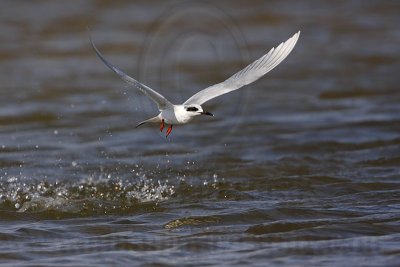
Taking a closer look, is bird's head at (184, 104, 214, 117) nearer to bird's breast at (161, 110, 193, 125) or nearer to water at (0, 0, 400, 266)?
bird's breast at (161, 110, 193, 125)

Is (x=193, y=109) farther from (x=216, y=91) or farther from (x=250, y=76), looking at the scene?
(x=250, y=76)

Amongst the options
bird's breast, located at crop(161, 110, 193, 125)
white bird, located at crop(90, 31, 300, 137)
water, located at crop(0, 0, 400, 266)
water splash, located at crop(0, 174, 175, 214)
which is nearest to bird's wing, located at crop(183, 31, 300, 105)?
white bird, located at crop(90, 31, 300, 137)

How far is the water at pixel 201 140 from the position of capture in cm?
916

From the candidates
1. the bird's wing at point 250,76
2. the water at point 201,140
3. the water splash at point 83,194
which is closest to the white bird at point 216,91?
the bird's wing at point 250,76

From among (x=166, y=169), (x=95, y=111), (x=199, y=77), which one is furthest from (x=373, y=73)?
(x=166, y=169)

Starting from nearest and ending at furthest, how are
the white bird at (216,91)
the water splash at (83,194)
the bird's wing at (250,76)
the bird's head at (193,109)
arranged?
the bird's head at (193,109) → the white bird at (216,91) → the bird's wing at (250,76) → the water splash at (83,194)

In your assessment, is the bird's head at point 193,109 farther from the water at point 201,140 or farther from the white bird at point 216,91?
the water at point 201,140

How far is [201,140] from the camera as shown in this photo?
46.6 ft

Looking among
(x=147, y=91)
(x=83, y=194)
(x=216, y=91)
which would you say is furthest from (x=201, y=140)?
(x=147, y=91)

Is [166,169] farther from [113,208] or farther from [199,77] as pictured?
[199,77]

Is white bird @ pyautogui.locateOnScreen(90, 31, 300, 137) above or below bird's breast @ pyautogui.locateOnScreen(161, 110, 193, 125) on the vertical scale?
above

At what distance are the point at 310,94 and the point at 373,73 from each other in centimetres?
214

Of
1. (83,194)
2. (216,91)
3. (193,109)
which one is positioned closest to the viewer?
(193,109)

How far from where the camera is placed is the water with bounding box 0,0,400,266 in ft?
30.1
